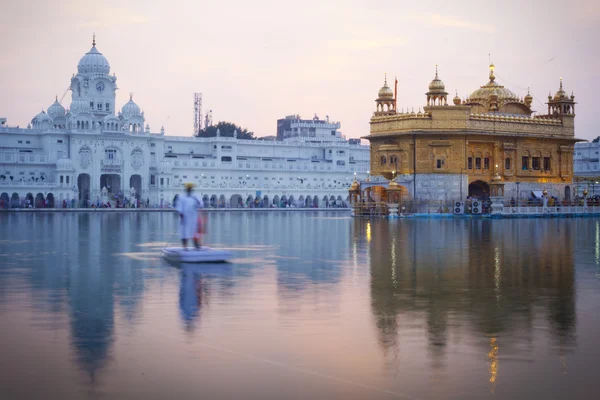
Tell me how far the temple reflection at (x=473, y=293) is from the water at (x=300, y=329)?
26mm

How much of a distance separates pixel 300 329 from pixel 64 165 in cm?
8529

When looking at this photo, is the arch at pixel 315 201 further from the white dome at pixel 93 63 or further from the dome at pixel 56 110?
the dome at pixel 56 110

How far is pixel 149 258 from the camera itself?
63.1 feet

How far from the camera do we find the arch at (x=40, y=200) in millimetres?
87519

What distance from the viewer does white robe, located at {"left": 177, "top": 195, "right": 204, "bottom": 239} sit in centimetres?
1817

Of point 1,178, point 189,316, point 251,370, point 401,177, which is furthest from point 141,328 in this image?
point 1,178

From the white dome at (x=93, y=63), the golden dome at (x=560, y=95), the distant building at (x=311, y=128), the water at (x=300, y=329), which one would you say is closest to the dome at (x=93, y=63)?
the white dome at (x=93, y=63)

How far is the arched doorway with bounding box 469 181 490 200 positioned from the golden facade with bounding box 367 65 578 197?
2.8 inches

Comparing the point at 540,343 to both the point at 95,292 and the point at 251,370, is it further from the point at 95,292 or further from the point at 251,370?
the point at 95,292

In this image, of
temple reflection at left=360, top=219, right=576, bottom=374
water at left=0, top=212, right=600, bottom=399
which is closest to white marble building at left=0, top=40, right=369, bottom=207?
temple reflection at left=360, top=219, right=576, bottom=374

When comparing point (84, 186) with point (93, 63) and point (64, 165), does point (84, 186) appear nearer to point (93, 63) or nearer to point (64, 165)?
point (64, 165)

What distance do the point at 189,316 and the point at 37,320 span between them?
1759mm

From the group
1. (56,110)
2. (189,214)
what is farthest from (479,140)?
(56,110)

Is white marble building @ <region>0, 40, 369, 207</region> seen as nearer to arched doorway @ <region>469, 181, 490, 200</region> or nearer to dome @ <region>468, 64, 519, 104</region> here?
dome @ <region>468, 64, 519, 104</region>
